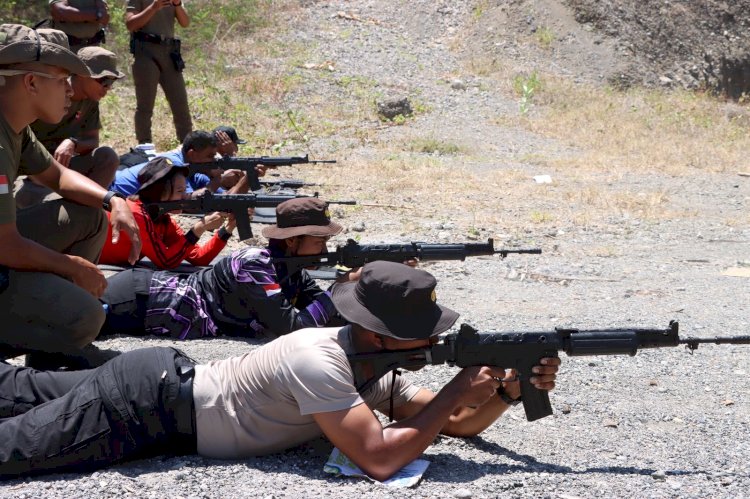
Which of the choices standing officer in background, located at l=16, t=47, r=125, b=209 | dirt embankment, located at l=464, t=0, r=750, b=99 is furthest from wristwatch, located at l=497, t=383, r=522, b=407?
dirt embankment, located at l=464, t=0, r=750, b=99

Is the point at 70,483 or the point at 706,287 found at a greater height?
the point at 70,483

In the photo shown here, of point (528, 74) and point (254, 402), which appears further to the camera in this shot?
point (528, 74)

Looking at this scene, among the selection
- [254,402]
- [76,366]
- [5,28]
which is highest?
[5,28]

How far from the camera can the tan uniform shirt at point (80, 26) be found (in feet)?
25.7

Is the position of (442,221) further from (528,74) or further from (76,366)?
(528,74)

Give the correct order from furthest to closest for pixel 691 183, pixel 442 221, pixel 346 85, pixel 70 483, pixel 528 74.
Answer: pixel 528 74 < pixel 346 85 < pixel 691 183 < pixel 442 221 < pixel 70 483

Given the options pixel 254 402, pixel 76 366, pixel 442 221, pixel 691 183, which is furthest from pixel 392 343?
pixel 691 183

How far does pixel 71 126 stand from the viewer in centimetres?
536

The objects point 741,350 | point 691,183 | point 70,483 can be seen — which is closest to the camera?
point 70,483

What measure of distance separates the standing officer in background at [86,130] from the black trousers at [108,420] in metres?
2.37

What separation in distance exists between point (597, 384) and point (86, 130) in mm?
3133

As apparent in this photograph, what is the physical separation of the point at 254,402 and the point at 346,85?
1079 cm

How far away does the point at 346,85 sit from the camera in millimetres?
13484

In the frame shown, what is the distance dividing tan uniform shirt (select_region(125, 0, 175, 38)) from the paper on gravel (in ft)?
23.5
